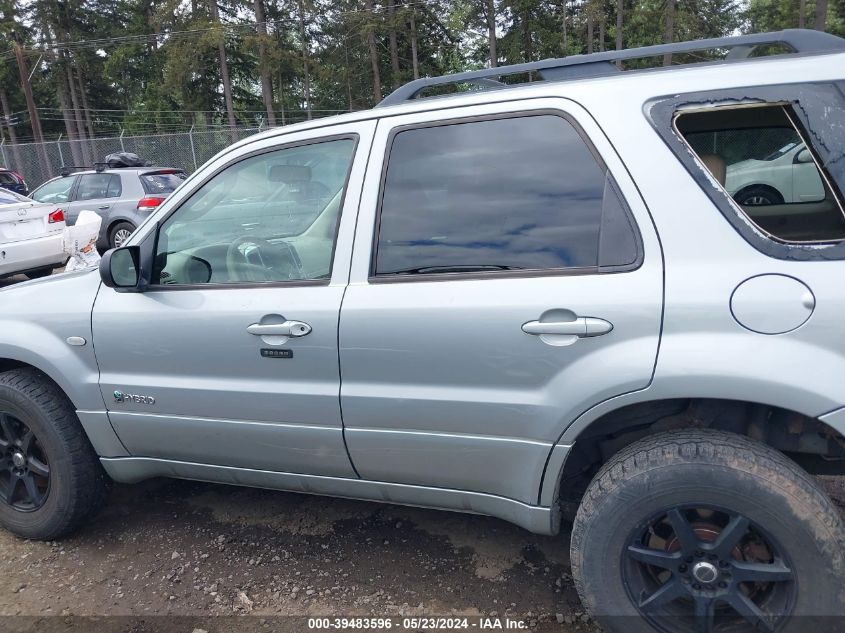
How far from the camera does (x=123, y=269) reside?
271 centimetres

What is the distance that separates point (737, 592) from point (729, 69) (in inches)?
63.3

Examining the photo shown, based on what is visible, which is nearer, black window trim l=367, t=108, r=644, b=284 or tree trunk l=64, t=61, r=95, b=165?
black window trim l=367, t=108, r=644, b=284

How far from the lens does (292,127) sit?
271cm

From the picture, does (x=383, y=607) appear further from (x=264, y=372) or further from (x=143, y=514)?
(x=143, y=514)

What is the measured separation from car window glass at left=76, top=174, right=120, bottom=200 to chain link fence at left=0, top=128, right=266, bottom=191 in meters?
9.71

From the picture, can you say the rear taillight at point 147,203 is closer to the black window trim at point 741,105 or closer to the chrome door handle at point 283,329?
the chrome door handle at point 283,329

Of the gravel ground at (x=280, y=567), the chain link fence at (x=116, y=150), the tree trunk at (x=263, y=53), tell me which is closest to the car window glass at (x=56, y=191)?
the chain link fence at (x=116, y=150)

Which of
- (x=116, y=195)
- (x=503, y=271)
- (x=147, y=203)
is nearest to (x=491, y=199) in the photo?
(x=503, y=271)

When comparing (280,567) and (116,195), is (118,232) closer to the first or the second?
(116,195)

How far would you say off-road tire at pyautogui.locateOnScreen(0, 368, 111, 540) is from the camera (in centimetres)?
298

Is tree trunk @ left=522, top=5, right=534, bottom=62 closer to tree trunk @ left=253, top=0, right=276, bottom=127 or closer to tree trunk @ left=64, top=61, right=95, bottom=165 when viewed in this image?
tree trunk @ left=253, top=0, right=276, bottom=127

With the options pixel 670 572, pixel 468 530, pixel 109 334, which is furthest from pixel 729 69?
pixel 109 334

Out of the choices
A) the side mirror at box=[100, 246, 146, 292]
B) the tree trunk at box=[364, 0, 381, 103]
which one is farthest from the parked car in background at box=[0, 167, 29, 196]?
the tree trunk at box=[364, 0, 381, 103]

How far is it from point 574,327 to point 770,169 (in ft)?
3.84
